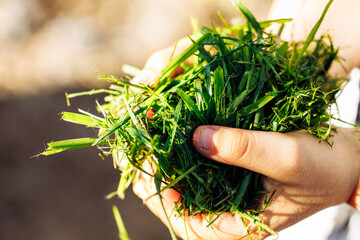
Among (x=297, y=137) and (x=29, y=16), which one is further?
(x=29, y=16)

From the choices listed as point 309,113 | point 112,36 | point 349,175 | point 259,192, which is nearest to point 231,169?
point 259,192

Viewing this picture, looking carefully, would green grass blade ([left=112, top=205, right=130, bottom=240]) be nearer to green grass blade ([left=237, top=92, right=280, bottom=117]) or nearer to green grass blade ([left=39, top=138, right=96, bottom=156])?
green grass blade ([left=39, top=138, right=96, bottom=156])

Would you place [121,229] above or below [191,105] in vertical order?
below

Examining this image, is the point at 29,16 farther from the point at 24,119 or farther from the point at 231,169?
the point at 231,169

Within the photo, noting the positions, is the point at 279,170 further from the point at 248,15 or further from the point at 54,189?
the point at 54,189

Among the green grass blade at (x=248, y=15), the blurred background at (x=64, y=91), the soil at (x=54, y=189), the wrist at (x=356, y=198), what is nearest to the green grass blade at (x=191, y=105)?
the green grass blade at (x=248, y=15)

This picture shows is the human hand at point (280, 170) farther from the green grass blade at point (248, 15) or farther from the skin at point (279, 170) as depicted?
the green grass blade at point (248, 15)

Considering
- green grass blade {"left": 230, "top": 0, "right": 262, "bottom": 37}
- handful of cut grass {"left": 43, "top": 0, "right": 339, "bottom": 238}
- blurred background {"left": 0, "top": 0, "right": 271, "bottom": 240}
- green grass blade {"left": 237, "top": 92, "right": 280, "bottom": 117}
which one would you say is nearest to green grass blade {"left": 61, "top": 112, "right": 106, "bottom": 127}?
handful of cut grass {"left": 43, "top": 0, "right": 339, "bottom": 238}

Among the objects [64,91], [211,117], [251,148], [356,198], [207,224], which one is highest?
[64,91]

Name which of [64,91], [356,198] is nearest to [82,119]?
[356,198]
